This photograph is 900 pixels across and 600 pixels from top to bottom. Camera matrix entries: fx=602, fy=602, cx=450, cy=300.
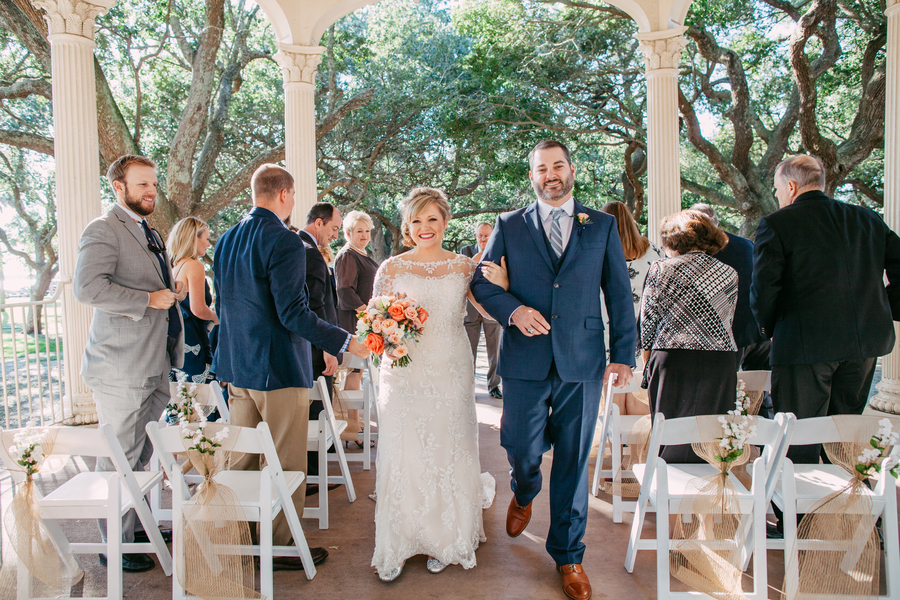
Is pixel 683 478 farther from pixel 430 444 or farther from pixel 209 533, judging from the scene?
pixel 209 533

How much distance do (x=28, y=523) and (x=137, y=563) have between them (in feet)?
2.50

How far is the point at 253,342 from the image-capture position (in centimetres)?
309

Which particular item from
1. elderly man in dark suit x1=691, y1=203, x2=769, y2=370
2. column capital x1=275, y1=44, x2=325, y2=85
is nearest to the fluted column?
column capital x1=275, y1=44, x2=325, y2=85

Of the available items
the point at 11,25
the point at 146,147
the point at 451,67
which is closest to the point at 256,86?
the point at 146,147

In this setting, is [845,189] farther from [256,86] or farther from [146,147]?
[146,147]

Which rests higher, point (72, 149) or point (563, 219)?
point (72, 149)

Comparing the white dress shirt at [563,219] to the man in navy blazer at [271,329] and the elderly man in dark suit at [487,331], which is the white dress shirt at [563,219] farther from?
the elderly man in dark suit at [487,331]

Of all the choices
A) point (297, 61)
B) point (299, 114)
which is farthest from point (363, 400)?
point (297, 61)


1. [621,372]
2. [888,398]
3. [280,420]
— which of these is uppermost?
[621,372]

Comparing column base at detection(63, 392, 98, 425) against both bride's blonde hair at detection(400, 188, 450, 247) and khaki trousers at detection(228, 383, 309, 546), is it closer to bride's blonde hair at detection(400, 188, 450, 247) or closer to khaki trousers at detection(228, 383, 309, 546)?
khaki trousers at detection(228, 383, 309, 546)

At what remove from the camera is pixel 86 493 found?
107 inches

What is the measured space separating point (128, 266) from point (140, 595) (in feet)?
5.59

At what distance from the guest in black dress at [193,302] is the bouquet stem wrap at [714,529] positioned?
3398mm

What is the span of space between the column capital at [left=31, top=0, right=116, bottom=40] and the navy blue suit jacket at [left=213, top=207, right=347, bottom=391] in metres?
4.22
